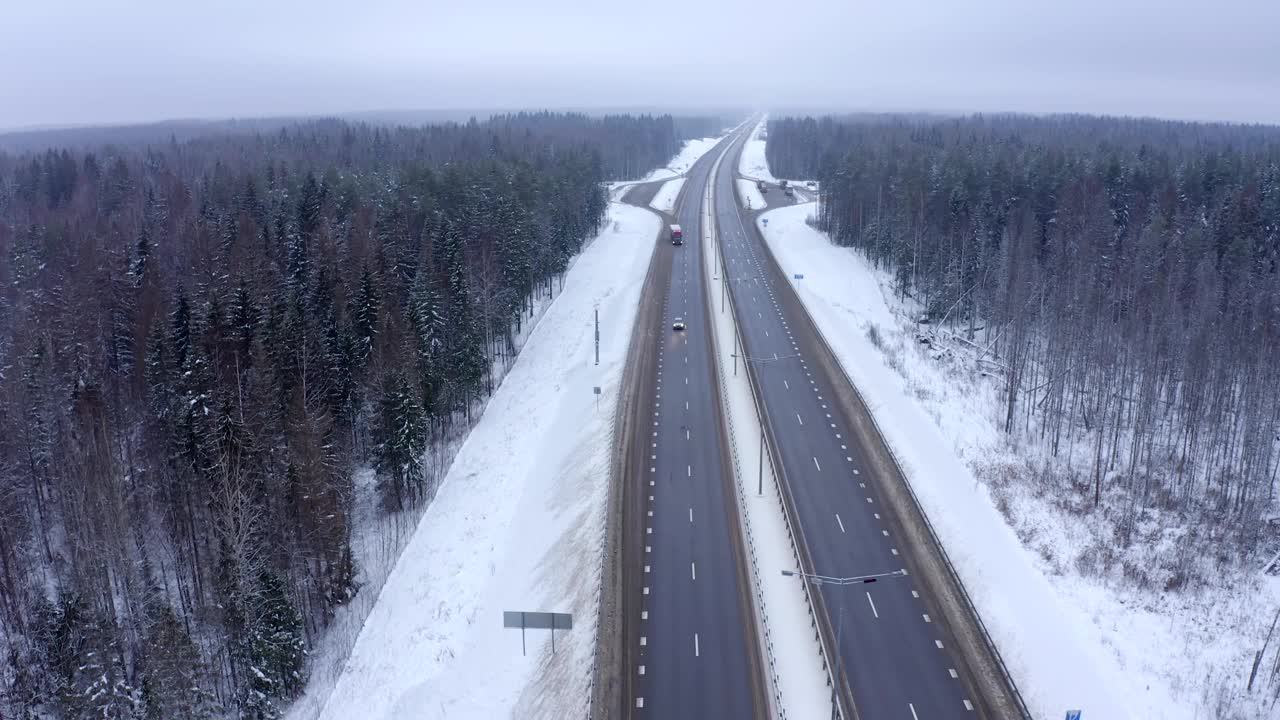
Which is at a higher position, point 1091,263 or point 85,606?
point 1091,263

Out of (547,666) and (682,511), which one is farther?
(682,511)

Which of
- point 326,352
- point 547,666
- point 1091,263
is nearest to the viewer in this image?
point 547,666

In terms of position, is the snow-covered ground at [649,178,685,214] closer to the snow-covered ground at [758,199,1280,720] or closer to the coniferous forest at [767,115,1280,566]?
the coniferous forest at [767,115,1280,566]

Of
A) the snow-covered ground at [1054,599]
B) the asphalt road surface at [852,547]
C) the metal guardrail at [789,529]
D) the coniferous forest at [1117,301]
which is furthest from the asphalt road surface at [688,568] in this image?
the coniferous forest at [1117,301]

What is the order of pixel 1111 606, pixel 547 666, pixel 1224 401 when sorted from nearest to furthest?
pixel 547 666 < pixel 1111 606 < pixel 1224 401

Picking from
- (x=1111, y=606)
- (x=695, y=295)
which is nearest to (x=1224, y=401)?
(x=1111, y=606)

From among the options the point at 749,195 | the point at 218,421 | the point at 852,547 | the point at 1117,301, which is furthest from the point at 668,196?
the point at 218,421

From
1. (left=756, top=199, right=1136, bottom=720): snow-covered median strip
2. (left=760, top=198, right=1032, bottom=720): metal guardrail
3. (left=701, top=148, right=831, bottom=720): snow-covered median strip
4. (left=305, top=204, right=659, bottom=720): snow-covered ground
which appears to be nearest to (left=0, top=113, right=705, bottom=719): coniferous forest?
(left=305, top=204, right=659, bottom=720): snow-covered ground

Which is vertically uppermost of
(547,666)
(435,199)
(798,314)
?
(435,199)

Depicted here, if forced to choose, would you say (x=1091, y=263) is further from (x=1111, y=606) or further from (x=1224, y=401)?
(x=1111, y=606)
